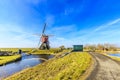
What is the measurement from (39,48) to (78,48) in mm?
25784

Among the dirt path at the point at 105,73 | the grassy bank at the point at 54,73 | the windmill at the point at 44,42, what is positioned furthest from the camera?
the windmill at the point at 44,42

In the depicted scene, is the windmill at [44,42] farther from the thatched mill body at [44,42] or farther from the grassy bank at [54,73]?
the grassy bank at [54,73]

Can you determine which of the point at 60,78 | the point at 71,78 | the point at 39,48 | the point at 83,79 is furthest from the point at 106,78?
the point at 39,48

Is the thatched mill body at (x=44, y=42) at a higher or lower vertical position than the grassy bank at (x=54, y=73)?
higher

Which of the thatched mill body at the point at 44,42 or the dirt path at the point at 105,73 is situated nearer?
the dirt path at the point at 105,73

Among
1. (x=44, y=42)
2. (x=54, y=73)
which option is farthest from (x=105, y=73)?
(x=44, y=42)

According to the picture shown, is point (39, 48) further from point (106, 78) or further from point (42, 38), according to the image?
point (106, 78)

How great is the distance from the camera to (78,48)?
7806 cm

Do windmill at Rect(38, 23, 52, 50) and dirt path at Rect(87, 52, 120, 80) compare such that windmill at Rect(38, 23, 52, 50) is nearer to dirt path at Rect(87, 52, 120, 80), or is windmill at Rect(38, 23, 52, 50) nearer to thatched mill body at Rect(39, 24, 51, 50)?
thatched mill body at Rect(39, 24, 51, 50)

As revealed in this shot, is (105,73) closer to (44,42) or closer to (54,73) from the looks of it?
(54,73)

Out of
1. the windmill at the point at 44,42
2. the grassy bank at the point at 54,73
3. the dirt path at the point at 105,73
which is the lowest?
the grassy bank at the point at 54,73

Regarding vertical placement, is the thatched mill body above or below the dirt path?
above

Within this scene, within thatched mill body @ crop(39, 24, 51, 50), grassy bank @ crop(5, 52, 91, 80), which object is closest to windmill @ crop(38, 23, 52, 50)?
thatched mill body @ crop(39, 24, 51, 50)

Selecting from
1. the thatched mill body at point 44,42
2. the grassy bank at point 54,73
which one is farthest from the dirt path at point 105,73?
the thatched mill body at point 44,42
